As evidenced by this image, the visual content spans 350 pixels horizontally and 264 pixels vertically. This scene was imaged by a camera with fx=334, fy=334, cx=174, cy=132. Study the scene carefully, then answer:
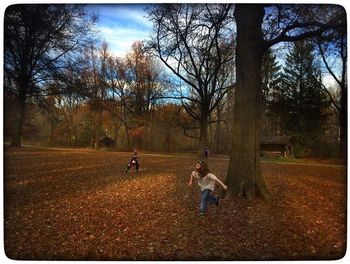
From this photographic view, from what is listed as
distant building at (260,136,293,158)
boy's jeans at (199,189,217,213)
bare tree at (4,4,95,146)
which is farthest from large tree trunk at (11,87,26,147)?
distant building at (260,136,293,158)

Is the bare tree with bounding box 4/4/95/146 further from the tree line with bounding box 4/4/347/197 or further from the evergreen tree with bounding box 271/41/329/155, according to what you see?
the evergreen tree with bounding box 271/41/329/155

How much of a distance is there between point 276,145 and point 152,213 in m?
1.54

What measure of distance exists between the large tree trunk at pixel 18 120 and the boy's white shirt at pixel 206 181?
183cm

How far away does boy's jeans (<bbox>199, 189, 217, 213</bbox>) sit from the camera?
3.37m

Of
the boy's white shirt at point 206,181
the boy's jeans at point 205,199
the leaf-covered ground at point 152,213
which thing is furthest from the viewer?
the boy's white shirt at point 206,181

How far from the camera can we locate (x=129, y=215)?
325 cm

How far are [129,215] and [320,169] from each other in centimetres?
203

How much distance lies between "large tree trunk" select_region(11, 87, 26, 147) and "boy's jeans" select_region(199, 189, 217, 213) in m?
1.96

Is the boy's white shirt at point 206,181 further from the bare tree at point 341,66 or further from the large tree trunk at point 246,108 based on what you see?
the bare tree at point 341,66

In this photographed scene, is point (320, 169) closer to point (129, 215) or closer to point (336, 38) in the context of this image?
point (336, 38)

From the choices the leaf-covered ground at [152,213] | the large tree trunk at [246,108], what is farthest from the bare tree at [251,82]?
the leaf-covered ground at [152,213]

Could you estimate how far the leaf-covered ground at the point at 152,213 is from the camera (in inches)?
120

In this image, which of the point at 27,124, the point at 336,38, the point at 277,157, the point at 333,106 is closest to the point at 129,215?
the point at 27,124

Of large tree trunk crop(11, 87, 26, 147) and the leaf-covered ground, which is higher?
large tree trunk crop(11, 87, 26, 147)
